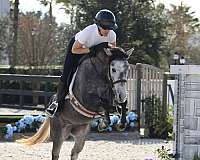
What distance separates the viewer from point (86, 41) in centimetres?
587

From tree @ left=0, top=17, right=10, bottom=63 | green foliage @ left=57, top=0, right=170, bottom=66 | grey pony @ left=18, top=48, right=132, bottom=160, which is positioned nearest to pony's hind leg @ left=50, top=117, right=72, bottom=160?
grey pony @ left=18, top=48, right=132, bottom=160

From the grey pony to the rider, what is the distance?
0.12 m

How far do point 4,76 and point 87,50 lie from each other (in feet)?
45.8

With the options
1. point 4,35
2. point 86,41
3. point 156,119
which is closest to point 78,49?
point 86,41

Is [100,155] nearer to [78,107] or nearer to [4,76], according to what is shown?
[78,107]

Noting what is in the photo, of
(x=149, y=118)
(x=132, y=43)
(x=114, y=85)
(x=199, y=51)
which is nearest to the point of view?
(x=114, y=85)

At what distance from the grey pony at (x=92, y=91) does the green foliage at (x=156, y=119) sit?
612 cm

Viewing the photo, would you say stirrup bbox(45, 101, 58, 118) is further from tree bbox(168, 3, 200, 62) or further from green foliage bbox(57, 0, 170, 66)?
tree bbox(168, 3, 200, 62)

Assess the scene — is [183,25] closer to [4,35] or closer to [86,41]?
A: [4,35]

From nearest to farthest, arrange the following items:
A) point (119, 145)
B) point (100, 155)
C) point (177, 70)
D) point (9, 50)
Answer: point (177, 70) < point (100, 155) < point (119, 145) < point (9, 50)

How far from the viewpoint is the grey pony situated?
17.3 feet

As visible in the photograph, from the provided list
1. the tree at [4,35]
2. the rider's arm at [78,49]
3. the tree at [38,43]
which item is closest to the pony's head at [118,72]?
the rider's arm at [78,49]

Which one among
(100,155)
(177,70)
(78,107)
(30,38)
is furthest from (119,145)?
(30,38)

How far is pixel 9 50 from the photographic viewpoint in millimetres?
36500
